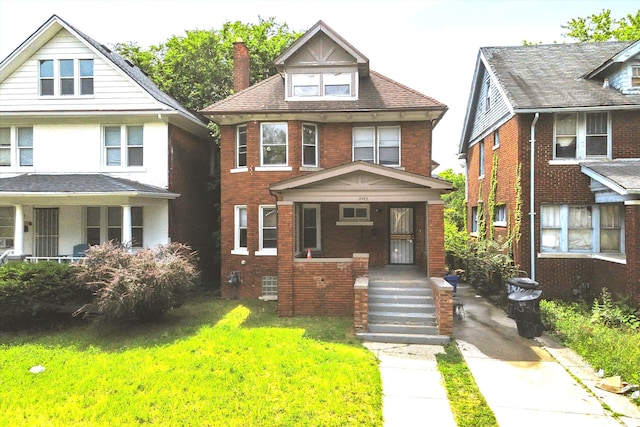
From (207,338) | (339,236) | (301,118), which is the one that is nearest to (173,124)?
(301,118)

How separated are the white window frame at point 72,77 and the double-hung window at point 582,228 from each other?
1668cm

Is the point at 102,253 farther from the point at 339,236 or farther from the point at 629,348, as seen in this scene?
the point at 629,348

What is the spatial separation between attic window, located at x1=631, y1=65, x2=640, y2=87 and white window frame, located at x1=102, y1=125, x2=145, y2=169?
16981 mm

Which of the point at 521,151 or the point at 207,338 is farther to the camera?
the point at 521,151

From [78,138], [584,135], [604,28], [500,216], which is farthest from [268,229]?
[604,28]

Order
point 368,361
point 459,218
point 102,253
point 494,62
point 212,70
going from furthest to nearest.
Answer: point 459,218 → point 212,70 → point 494,62 → point 102,253 → point 368,361

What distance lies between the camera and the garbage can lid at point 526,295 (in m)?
9.11

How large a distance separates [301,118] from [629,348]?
34.5 feet

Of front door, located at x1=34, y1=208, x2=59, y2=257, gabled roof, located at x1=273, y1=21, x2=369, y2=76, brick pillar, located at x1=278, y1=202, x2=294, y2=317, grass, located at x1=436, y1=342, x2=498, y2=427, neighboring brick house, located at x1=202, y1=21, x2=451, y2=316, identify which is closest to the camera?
grass, located at x1=436, y1=342, x2=498, y2=427

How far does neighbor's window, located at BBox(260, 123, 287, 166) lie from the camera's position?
1284 centimetres

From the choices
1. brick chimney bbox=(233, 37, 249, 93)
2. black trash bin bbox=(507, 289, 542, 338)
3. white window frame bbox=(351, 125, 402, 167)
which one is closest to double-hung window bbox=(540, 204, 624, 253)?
black trash bin bbox=(507, 289, 542, 338)

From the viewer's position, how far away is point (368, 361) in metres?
7.28

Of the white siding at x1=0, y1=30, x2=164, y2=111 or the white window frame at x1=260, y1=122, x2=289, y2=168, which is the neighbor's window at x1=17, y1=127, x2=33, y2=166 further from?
the white window frame at x1=260, y1=122, x2=289, y2=168

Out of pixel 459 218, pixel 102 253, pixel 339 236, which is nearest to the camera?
pixel 102 253
